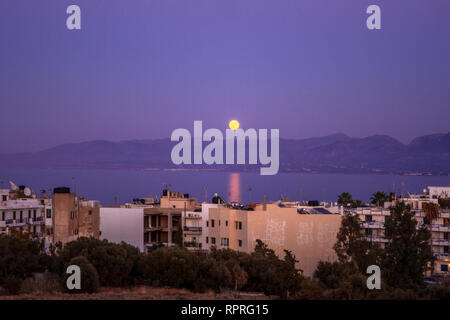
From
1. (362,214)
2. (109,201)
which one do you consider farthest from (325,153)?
(362,214)

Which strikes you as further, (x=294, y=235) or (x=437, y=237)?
(x=437, y=237)

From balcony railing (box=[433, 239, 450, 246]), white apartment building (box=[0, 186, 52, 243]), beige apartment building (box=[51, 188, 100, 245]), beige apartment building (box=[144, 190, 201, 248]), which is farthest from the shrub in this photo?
beige apartment building (box=[144, 190, 201, 248])

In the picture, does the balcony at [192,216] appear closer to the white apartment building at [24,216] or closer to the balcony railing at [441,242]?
the white apartment building at [24,216]

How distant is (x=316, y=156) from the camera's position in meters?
110

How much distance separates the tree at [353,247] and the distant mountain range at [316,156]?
58.9 meters

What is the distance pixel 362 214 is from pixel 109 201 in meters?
42.5

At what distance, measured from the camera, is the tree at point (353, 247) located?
25203mm

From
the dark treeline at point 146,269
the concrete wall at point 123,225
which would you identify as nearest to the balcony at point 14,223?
the concrete wall at point 123,225

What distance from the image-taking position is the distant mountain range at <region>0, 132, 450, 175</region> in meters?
95.0

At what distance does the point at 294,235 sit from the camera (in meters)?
30.4

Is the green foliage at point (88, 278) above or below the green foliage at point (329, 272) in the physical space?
above

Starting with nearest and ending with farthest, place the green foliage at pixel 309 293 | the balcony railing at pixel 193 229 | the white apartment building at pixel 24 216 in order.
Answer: the green foliage at pixel 309 293 → the white apartment building at pixel 24 216 → the balcony railing at pixel 193 229

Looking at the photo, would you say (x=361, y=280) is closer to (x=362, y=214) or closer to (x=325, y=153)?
(x=362, y=214)

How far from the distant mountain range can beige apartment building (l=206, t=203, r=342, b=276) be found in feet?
183
